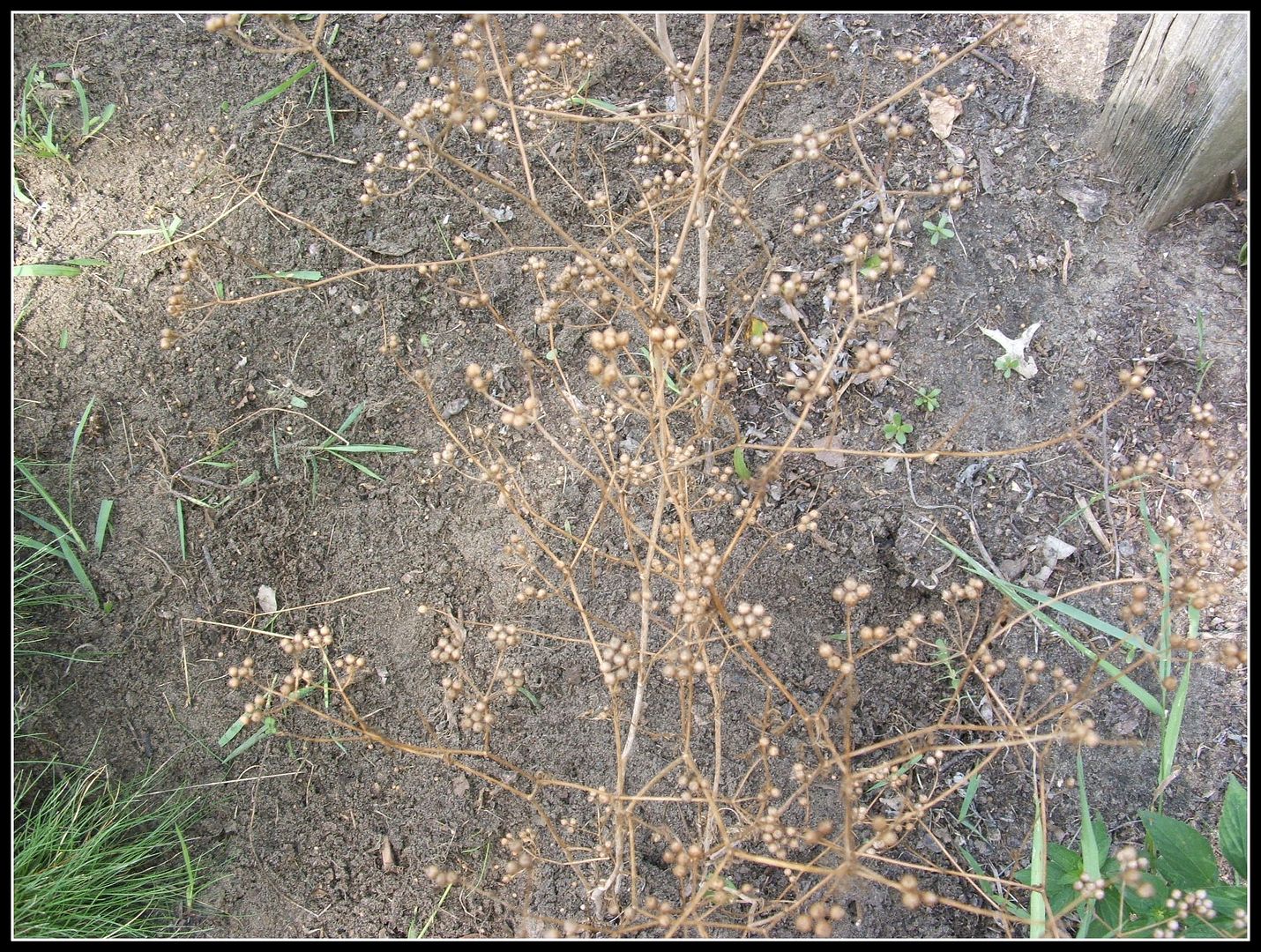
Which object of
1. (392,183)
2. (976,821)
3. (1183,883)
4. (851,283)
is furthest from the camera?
(392,183)

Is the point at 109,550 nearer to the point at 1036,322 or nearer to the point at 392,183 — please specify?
the point at 392,183

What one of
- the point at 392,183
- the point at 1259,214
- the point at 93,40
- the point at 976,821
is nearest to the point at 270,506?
the point at 392,183

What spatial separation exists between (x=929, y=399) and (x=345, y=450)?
156 cm

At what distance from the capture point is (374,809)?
6.35 ft

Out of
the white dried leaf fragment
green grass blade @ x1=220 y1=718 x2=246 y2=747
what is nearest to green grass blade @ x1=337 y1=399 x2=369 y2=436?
green grass blade @ x1=220 y1=718 x2=246 y2=747

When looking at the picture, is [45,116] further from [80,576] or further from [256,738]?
[256,738]

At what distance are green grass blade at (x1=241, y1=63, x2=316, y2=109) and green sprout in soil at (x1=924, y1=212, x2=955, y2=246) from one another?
185 cm

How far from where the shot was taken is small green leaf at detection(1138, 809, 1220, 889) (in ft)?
4.73

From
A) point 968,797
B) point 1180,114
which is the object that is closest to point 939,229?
point 1180,114

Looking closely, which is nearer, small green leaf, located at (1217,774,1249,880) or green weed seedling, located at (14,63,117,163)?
small green leaf, located at (1217,774,1249,880)

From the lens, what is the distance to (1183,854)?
1.46 m

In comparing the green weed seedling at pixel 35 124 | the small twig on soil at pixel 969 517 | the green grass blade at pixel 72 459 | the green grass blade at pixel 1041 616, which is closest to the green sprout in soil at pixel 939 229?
the small twig on soil at pixel 969 517

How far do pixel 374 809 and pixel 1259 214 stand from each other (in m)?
2.68

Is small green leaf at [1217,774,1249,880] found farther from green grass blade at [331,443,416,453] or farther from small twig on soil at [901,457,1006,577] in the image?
green grass blade at [331,443,416,453]
